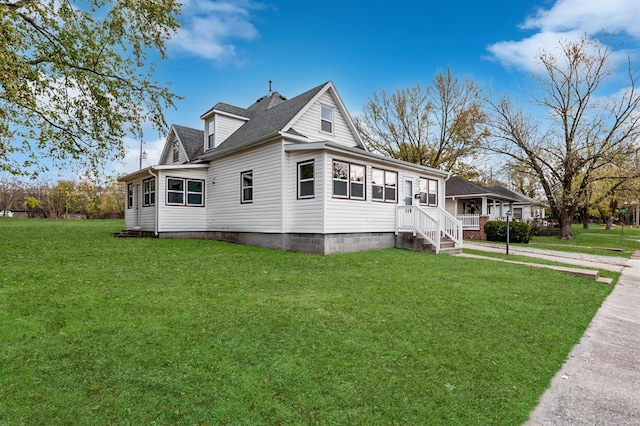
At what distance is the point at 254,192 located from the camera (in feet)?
41.4

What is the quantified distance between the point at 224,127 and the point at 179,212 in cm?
472

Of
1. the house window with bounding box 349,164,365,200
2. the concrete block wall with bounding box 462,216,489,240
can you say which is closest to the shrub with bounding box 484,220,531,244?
the concrete block wall with bounding box 462,216,489,240

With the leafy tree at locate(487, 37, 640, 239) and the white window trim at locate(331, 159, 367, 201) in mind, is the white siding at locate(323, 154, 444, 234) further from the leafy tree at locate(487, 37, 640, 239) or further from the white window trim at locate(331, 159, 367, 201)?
the leafy tree at locate(487, 37, 640, 239)

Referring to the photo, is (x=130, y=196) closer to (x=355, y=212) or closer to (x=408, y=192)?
(x=355, y=212)

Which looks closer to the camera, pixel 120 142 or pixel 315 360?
pixel 315 360

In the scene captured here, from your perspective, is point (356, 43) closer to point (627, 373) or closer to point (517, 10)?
point (517, 10)

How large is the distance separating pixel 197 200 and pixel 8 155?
673 centimetres

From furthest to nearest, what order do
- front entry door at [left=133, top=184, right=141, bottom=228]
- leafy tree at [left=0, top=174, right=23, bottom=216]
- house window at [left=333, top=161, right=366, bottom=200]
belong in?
leafy tree at [left=0, top=174, right=23, bottom=216]
front entry door at [left=133, top=184, right=141, bottom=228]
house window at [left=333, top=161, right=366, bottom=200]

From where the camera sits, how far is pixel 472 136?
2602 cm

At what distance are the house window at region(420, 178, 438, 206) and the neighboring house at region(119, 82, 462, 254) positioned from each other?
48mm

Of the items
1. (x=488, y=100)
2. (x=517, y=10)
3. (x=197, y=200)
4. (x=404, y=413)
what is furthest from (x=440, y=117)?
(x=404, y=413)

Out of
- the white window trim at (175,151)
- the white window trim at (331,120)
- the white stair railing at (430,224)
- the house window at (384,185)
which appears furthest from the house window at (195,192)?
the white stair railing at (430,224)

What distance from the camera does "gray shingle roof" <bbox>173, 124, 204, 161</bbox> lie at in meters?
17.7

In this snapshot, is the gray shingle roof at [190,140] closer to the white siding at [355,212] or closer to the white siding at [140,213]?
the white siding at [140,213]
